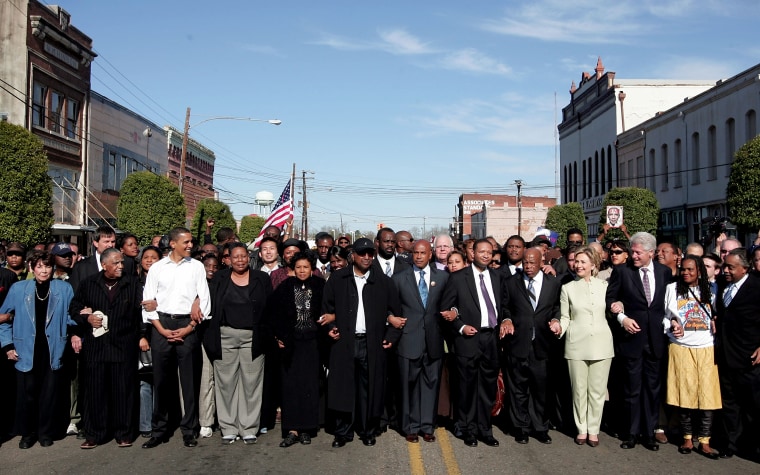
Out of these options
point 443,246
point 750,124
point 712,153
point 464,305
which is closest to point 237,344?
point 464,305

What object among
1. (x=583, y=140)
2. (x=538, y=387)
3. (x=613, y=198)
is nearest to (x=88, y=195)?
(x=613, y=198)

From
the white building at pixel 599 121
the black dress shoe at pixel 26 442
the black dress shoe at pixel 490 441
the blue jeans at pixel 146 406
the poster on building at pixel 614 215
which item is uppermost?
the white building at pixel 599 121

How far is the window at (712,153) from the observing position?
36969 millimetres

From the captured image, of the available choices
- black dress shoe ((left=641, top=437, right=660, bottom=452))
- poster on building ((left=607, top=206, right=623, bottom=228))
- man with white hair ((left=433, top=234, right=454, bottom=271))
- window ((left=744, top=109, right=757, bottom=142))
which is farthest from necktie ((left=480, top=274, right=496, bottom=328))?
window ((left=744, top=109, right=757, bottom=142))

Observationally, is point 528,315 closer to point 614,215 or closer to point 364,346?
point 364,346

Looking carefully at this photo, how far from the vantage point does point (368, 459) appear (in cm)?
744

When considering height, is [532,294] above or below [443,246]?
below

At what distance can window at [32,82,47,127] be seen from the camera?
93.7 feet

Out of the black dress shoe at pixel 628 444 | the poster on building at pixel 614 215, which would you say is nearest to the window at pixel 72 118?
the poster on building at pixel 614 215

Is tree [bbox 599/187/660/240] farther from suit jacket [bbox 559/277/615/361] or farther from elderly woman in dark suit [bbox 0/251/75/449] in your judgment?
elderly woman in dark suit [bbox 0/251/75/449]

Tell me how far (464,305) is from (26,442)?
487 centimetres

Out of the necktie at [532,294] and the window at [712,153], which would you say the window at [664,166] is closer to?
the window at [712,153]

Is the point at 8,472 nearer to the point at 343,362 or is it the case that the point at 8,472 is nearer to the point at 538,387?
the point at 343,362

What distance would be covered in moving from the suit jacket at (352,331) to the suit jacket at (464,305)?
62cm
